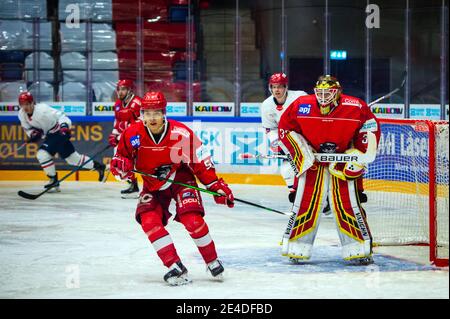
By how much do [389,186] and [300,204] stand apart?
1.69 m

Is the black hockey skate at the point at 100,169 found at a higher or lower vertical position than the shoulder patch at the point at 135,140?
lower

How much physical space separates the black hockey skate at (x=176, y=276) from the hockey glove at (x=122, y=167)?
1.85ft

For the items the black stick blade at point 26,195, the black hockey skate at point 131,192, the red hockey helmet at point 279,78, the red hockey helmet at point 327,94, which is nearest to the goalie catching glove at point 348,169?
the red hockey helmet at point 327,94

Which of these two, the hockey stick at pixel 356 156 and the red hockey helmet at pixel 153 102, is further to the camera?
the hockey stick at pixel 356 156

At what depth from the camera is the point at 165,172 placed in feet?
19.4

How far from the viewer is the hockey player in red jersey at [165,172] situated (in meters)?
5.75

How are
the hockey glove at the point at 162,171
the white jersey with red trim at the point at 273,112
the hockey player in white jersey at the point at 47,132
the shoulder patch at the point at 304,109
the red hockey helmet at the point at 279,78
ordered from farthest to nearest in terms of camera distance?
the hockey player in white jersey at the point at 47,132, the white jersey with red trim at the point at 273,112, the red hockey helmet at the point at 279,78, the shoulder patch at the point at 304,109, the hockey glove at the point at 162,171

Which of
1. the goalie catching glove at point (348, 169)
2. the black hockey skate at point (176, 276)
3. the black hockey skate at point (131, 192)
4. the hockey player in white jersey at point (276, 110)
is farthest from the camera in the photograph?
the black hockey skate at point (131, 192)

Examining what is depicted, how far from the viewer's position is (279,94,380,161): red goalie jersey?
250 inches

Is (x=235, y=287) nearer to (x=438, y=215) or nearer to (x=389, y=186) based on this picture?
(x=438, y=215)

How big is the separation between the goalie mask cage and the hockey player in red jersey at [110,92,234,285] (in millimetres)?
1374

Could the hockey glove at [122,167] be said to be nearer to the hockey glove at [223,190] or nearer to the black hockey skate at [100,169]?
the hockey glove at [223,190]

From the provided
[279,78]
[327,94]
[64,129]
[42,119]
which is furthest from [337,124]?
[42,119]

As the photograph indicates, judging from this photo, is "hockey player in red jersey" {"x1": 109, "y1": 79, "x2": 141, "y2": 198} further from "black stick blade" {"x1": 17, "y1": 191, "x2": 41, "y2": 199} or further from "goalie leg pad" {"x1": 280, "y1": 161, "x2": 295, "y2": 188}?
"goalie leg pad" {"x1": 280, "y1": 161, "x2": 295, "y2": 188}
